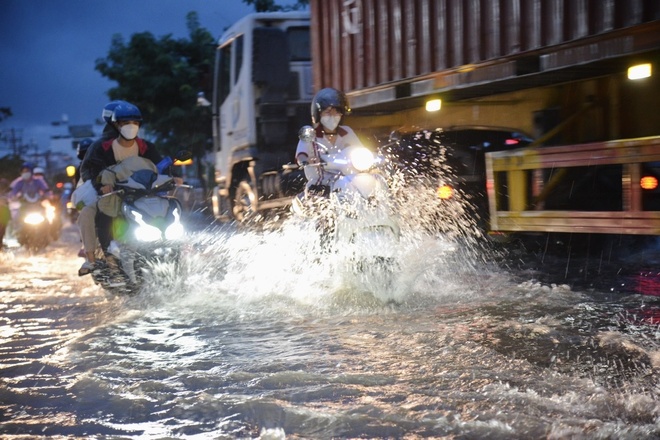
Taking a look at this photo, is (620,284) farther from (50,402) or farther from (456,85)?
(50,402)

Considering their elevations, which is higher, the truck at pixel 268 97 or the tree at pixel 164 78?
the tree at pixel 164 78

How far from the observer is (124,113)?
7.04 meters

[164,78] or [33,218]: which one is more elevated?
[164,78]

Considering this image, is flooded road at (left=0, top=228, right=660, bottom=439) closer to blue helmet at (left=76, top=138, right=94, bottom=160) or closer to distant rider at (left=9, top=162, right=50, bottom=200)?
blue helmet at (left=76, top=138, right=94, bottom=160)

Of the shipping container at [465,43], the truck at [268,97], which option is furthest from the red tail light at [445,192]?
the truck at [268,97]

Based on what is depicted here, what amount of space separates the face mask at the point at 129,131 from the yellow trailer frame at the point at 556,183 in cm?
327

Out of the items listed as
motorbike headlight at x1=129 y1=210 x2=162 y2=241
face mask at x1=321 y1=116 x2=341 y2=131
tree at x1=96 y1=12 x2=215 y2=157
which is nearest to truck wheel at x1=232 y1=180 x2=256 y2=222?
motorbike headlight at x1=129 y1=210 x2=162 y2=241

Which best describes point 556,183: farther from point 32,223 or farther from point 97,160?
point 32,223

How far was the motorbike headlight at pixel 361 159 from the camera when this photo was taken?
19.7 feet

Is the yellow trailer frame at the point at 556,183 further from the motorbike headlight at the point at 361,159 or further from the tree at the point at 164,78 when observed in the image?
the tree at the point at 164,78

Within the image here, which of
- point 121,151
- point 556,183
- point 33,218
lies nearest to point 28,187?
point 33,218

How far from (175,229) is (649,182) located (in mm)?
4009

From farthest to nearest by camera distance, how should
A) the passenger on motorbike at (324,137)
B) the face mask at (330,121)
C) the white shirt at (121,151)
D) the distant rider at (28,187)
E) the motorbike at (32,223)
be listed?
the distant rider at (28,187), the motorbike at (32,223), the white shirt at (121,151), the face mask at (330,121), the passenger on motorbike at (324,137)

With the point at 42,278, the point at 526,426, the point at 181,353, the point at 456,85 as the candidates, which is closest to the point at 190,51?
the point at 42,278
